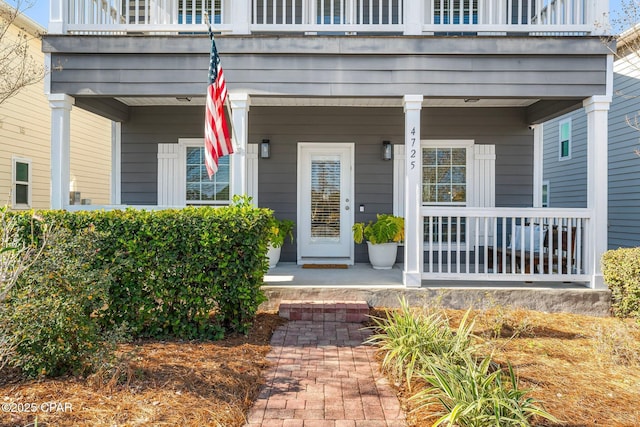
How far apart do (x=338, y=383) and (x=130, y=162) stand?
18.3 feet

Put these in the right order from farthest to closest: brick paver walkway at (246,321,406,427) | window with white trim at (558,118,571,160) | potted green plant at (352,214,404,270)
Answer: window with white trim at (558,118,571,160) → potted green plant at (352,214,404,270) → brick paver walkway at (246,321,406,427)

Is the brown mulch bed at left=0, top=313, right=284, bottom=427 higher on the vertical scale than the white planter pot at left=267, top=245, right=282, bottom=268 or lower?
lower

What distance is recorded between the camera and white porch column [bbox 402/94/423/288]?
16.3 feet

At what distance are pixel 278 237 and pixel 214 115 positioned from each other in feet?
7.97

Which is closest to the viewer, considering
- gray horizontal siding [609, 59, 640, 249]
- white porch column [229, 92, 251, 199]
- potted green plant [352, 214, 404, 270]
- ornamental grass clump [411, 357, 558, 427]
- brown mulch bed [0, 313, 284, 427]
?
ornamental grass clump [411, 357, 558, 427]

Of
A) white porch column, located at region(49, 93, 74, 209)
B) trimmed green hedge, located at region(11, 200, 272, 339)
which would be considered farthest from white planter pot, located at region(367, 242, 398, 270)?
white porch column, located at region(49, 93, 74, 209)

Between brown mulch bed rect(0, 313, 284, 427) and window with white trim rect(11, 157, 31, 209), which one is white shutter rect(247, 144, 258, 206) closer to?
brown mulch bed rect(0, 313, 284, 427)

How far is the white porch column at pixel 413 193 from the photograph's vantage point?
16.3 ft

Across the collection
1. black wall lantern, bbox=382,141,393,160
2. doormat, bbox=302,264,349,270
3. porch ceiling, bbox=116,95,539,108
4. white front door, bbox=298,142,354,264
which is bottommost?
doormat, bbox=302,264,349,270

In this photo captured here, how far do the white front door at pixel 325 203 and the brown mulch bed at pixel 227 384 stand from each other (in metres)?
2.99

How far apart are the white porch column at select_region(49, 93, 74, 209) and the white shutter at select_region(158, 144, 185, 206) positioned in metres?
1.92

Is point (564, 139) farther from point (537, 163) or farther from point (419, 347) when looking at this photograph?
point (419, 347)

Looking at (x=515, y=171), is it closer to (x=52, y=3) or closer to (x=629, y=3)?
(x=629, y=3)

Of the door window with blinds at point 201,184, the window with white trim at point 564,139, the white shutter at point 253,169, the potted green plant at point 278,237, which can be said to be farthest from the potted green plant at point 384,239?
the window with white trim at point 564,139
